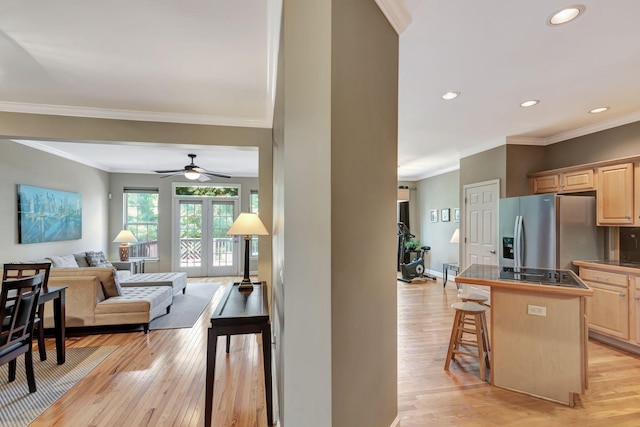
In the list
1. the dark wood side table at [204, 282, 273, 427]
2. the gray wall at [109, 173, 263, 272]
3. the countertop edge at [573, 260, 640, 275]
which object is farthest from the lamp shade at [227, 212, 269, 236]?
the gray wall at [109, 173, 263, 272]

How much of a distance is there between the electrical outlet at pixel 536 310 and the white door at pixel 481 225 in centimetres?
264

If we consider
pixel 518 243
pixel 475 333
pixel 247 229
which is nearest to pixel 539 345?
pixel 475 333

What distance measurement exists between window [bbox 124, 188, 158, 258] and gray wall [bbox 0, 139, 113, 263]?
1.52ft

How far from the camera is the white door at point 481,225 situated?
4809 mm

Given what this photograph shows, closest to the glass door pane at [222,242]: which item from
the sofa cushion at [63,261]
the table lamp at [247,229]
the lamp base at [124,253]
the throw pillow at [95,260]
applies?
the lamp base at [124,253]

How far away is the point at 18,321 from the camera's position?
216 centimetres

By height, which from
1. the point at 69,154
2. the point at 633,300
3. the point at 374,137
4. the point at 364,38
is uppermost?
the point at 69,154

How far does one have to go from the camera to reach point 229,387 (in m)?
2.44

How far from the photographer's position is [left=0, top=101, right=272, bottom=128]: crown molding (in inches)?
130

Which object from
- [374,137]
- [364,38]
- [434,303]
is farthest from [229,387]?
[434,303]

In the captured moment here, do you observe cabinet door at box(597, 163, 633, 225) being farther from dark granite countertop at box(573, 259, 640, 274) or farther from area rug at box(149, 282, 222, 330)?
area rug at box(149, 282, 222, 330)

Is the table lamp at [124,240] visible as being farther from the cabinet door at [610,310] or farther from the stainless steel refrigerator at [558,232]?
the cabinet door at [610,310]

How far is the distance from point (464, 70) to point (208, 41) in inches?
82.9

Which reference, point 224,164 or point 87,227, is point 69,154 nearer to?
point 87,227
